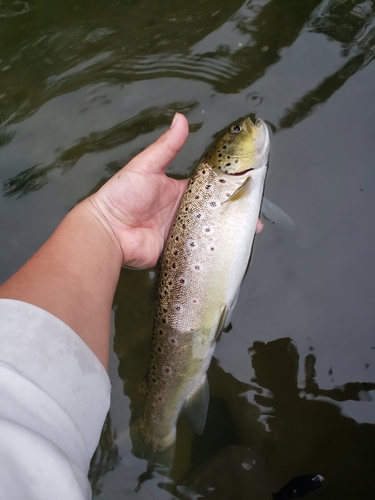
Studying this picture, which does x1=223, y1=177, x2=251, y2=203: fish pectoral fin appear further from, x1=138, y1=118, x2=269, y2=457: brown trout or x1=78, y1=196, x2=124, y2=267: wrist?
x1=78, y1=196, x2=124, y2=267: wrist

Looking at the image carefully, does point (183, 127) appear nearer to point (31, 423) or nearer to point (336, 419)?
point (31, 423)

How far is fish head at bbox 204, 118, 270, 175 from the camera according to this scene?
189cm

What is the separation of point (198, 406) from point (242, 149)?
1275 millimetres

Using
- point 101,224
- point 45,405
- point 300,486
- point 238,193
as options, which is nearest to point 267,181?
point 238,193

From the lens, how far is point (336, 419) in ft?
6.87

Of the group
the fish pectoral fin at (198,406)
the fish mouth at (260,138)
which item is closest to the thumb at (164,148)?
the fish mouth at (260,138)

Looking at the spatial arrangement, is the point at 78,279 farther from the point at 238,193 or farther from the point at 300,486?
the point at 300,486

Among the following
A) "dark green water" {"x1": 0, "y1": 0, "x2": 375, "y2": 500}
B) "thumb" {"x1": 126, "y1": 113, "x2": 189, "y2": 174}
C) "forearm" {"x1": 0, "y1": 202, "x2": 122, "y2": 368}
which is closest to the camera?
"forearm" {"x1": 0, "y1": 202, "x2": 122, "y2": 368}

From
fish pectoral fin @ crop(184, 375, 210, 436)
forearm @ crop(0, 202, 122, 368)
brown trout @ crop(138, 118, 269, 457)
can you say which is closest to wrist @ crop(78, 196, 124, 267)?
forearm @ crop(0, 202, 122, 368)

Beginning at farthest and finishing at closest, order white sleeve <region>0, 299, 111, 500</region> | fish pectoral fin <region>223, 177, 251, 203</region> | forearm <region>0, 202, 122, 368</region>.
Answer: fish pectoral fin <region>223, 177, 251, 203</region> → forearm <region>0, 202, 122, 368</region> → white sleeve <region>0, 299, 111, 500</region>

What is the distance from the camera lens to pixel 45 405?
3.52 ft

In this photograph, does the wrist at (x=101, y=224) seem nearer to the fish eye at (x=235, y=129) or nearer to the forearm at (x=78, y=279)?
the forearm at (x=78, y=279)

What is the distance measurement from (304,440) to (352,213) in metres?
1.28

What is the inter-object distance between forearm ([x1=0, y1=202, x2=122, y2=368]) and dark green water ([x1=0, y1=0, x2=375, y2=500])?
1.17 feet
